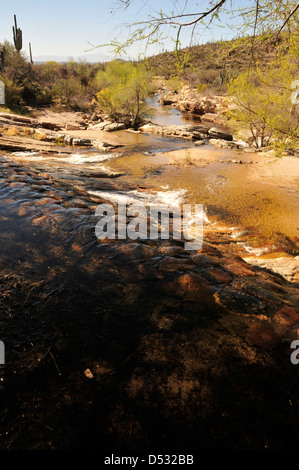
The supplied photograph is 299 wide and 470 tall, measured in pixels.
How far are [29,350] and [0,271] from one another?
1.11m

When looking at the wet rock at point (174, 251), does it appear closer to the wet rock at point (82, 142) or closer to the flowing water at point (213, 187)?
the flowing water at point (213, 187)

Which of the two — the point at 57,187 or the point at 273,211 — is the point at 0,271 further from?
the point at 273,211

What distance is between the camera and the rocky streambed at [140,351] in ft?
4.46

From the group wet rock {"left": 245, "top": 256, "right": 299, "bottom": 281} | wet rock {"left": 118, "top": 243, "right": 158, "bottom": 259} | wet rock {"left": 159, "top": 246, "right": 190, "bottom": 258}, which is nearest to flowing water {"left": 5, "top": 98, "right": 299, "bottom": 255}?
wet rock {"left": 245, "top": 256, "right": 299, "bottom": 281}

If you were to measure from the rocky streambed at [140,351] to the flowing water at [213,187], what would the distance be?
2774 millimetres

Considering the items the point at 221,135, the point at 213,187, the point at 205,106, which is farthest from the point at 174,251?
the point at 205,106

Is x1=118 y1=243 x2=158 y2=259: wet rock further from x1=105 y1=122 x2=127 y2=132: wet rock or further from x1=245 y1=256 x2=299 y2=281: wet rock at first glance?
x1=105 y1=122 x2=127 y2=132: wet rock

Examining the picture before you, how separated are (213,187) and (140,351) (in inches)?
295

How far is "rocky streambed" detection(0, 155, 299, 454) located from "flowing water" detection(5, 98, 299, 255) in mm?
2774

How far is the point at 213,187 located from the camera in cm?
850

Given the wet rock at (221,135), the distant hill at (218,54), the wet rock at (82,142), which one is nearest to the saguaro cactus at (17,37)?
the wet rock at (82,142)

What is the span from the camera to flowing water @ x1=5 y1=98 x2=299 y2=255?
570 centimetres

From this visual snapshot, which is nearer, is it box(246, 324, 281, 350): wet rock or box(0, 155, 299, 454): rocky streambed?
box(0, 155, 299, 454): rocky streambed
